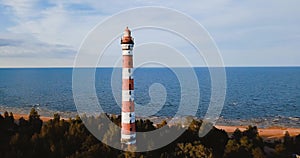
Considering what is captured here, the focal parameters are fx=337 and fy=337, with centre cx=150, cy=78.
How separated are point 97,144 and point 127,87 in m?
4.09

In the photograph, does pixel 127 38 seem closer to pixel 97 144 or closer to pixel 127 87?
pixel 127 87

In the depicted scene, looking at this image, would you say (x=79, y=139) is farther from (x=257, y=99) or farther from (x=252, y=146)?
(x=257, y=99)

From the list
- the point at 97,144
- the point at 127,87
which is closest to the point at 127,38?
the point at 127,87

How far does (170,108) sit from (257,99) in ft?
95.8

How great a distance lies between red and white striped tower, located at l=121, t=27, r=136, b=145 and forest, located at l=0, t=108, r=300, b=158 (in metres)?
1.54

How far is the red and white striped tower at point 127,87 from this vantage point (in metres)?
21.4

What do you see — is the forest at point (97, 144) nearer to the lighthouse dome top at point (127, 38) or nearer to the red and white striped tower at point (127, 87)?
the red and white striped tower at point (127, 87)

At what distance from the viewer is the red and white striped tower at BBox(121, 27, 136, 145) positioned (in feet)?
70.2

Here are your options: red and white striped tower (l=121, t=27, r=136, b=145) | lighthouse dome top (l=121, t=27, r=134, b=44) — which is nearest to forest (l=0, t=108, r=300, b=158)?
red and white striped tower (l=121, t=27, r=136, b=145)

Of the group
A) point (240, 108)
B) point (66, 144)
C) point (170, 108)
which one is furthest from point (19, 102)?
point (66, 144)

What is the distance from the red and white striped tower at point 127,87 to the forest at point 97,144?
154 centimetres

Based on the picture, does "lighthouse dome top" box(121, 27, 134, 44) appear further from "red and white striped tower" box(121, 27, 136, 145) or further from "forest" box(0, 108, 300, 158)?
"forest" box(0, 108, 300, 158)

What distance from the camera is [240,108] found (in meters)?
70.5

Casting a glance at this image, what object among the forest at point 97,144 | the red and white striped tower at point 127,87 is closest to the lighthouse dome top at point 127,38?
the red and white striped tower at point 127,87
